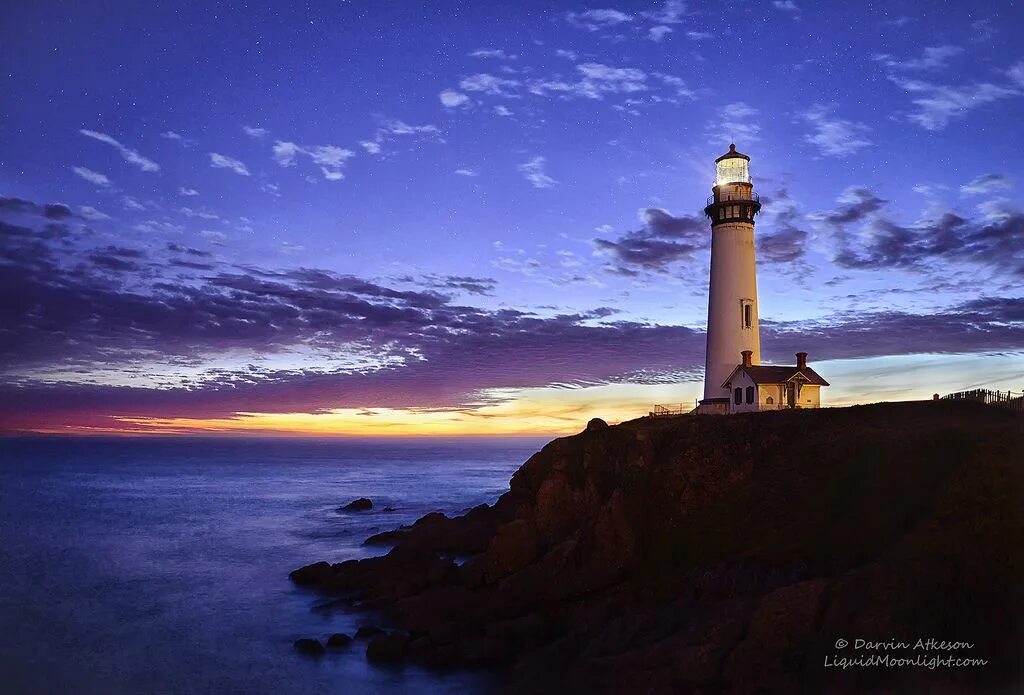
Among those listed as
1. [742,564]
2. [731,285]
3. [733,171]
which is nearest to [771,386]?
[731,285]

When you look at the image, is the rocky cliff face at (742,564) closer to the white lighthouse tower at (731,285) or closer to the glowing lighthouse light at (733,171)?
the white lighthouse tower at (731,285)

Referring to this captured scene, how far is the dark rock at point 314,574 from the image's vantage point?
3212 centimetres

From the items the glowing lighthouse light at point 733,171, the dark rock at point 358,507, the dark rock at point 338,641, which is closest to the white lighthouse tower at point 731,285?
the glowing lighthouse light at point 733,171

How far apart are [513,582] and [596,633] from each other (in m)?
5.46

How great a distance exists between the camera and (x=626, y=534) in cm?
2464

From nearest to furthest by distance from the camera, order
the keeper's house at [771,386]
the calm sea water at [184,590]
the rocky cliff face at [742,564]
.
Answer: the rocky cliff face at [742,564] < the calm sea water at [184,590] < the keeper's house at [771,386]

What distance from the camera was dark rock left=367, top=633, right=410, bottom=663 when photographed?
70.1 ft

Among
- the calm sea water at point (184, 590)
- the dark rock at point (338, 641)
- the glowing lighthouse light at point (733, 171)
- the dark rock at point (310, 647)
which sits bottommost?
the calm sea water at point (184, 590)

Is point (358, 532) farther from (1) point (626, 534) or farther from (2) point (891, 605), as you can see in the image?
(2) point (891, 605)

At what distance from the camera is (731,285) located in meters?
34.9

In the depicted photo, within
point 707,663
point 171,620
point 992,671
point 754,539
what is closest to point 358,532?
point 171,620

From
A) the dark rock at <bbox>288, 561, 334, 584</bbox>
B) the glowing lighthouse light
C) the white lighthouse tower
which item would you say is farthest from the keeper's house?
the dark rock at <bbox>288, 561, 334, 584</bbox>

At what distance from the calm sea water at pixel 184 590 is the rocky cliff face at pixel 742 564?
9.05 feet

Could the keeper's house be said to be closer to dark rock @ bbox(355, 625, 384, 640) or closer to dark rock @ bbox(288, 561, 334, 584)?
dark rock @ bbox(355, 625, 384, 640)
